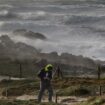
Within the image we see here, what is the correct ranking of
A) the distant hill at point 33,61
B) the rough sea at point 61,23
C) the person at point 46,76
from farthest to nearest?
the rough sea at point 61,23 < the distant hill at point 33,61 < the person at point 46,76

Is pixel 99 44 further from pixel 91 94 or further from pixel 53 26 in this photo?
pixel 91 94

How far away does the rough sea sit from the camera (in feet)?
140

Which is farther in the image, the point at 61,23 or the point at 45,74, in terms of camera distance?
the point at 61,23

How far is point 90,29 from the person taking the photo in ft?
178

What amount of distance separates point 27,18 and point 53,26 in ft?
27.5

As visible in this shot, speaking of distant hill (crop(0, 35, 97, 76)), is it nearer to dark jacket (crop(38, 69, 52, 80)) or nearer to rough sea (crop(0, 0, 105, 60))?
rough sea (crop(0, 0, 105, 60))

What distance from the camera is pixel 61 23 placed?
60469mm

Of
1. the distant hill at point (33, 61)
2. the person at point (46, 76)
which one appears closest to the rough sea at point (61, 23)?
the distant hill at point (33, 61)

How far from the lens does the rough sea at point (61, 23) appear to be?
42688 mm

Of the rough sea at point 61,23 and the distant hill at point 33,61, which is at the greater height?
the rough sea at point 61,23

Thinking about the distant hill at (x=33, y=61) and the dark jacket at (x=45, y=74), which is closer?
the dark jacket at (x=45, y=74)

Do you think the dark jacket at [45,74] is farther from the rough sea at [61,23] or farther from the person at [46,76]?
the rough sea at [61,23]

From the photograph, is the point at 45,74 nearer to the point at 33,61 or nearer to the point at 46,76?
the point at 46,76

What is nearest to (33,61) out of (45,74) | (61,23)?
(45,74)
